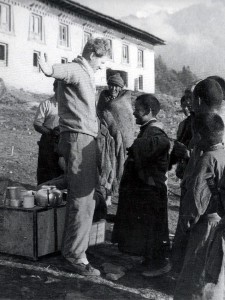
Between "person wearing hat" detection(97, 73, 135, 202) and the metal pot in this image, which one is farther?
"person wearing hat" detection(97, 73, 135, 202)

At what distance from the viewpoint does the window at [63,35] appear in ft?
82.6

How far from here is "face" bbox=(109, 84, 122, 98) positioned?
639cm

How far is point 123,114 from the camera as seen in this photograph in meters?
6.71

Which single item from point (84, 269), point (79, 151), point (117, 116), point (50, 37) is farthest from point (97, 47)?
point (50, 37)

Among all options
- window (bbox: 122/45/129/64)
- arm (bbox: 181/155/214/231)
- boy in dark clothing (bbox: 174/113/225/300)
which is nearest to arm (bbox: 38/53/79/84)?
boy in dark clothing (bbox: 174/113/225/300)

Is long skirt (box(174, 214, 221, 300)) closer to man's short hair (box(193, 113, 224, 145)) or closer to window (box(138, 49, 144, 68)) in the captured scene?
man's short hair (box(193, 113, 224, 145))

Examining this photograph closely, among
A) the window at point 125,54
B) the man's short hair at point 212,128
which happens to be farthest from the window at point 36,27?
the man's short hair at point 212,128

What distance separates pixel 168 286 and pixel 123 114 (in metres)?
3.38

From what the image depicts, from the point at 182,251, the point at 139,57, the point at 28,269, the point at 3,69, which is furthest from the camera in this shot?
the point at 139,57

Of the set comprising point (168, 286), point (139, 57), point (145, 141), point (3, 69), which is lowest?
point (168, 286)

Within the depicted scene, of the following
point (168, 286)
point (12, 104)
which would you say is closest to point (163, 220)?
point (168, 286)

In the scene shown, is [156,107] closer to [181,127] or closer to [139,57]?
[181,127]

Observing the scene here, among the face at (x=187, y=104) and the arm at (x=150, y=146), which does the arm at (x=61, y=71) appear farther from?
the face at (x=187, y=104)

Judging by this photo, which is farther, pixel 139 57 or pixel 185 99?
pixel 139 57
